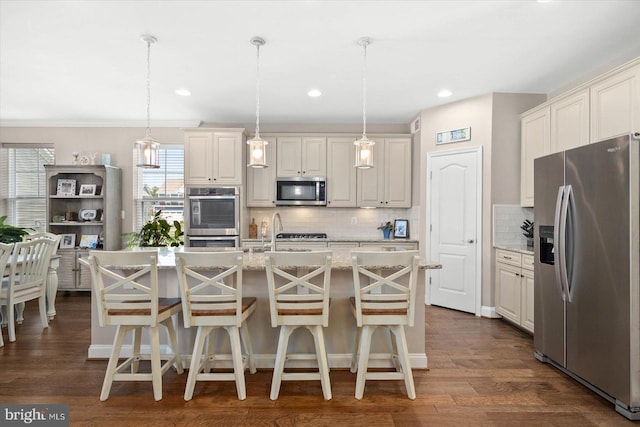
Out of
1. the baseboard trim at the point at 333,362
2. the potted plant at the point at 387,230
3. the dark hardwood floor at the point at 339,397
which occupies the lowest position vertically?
the dark hardwood floor at the point at 339,397

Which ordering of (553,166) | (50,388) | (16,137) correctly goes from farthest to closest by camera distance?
Answer: 1. (16,137)
2. (553,166)
3. (50,388)

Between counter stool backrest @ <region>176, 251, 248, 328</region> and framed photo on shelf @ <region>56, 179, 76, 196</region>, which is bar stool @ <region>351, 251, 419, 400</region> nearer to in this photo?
counter stool backrest @ <region>176, 251, 248, 328</region>

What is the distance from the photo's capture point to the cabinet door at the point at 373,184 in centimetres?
555

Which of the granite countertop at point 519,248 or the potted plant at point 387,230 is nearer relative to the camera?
the granite countertop at point 519,248

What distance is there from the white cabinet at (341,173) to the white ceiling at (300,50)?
2.46ft

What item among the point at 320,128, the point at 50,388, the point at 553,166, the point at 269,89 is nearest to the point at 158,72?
the point at 269,89

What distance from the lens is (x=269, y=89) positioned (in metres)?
4.31

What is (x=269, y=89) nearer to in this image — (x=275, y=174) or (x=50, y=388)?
(x=275, y=174)

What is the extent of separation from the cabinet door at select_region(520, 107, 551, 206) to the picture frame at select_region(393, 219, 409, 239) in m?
1.70

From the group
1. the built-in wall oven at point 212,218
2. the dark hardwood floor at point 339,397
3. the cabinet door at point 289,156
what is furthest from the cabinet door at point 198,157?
the dark hardwood floor at point 339,397

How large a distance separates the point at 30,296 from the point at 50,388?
5.65ft

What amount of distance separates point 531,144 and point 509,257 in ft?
4.34

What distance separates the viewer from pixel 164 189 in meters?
5.93

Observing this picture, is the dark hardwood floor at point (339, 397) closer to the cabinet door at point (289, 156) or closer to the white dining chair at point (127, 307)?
the white dining chair at point (127, 307)
